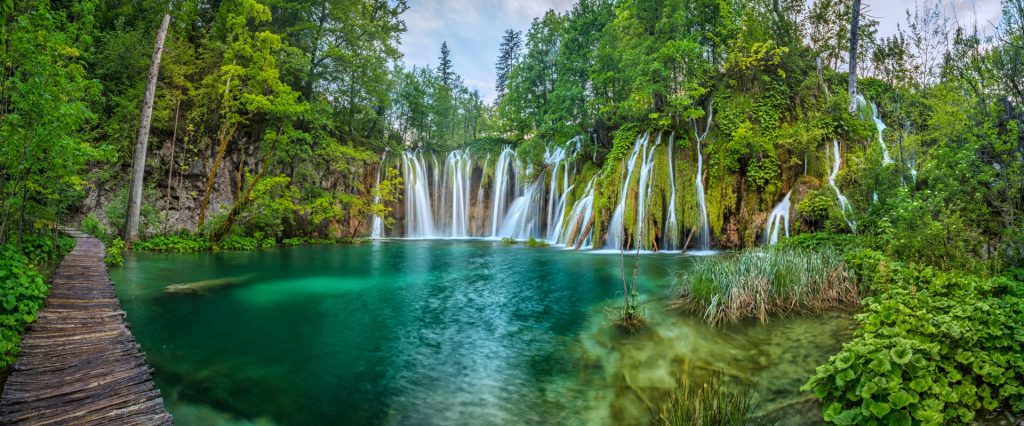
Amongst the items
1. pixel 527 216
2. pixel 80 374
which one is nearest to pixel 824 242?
pixel 80 374

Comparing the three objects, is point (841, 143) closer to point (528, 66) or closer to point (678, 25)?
point (678, 25)

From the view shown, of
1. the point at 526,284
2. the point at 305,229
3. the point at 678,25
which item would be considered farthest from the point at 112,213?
the point at 678,25

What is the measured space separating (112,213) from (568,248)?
17.8m

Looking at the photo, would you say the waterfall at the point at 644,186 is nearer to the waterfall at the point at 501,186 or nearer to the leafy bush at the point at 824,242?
the leafy bush at the point at 824,242

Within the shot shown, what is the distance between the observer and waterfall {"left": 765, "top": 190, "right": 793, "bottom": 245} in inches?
515

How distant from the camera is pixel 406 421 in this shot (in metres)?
3.81

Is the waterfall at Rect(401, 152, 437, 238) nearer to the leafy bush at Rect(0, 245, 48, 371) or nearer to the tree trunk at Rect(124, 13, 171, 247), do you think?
the tree trunk at Rect(124, 13, 171, 247)

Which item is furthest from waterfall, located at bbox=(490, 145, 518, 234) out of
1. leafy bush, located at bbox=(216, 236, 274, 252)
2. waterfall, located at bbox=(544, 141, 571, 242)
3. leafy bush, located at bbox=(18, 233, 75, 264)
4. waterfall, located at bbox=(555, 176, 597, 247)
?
leafy bush, located at bbox=(18, 233, 75, 264)

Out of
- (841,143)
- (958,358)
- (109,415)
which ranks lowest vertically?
(109,415)

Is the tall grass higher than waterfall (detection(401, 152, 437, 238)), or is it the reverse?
waterfall (detection(401, 152, 437, 238))

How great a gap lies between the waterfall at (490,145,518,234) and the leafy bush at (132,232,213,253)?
15802 millimetres

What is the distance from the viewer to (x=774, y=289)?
651cm

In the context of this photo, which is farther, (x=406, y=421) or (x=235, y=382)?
(x=235, y=382)

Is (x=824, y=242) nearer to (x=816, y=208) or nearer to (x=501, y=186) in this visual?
(x=816, y=208)
